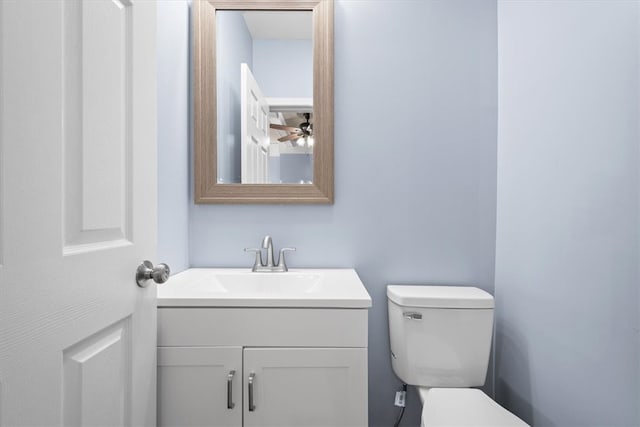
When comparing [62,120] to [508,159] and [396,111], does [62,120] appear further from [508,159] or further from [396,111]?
[508,159]

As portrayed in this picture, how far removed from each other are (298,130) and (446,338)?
978mm

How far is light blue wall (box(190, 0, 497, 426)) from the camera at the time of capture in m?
1.46

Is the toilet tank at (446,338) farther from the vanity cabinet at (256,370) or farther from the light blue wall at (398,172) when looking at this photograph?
the vanity cabinet at (256,370)

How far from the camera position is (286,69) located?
1431 mm

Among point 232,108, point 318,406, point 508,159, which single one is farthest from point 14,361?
point 508,159

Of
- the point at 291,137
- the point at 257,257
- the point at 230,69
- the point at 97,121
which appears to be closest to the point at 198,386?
the point at 257,257

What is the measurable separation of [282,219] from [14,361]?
1.04m

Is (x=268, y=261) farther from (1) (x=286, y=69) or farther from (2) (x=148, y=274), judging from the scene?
(1) (x=286, y=69)

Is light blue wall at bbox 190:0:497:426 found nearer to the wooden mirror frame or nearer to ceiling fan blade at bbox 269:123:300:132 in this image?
the wooden mirror frame

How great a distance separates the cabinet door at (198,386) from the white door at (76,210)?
92 mm

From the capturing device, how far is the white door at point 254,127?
1.44 m

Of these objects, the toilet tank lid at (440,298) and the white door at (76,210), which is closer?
the white door at (76,210)

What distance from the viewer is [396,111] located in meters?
1.46

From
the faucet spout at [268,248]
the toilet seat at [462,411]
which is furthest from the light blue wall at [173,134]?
the toilet seat at [462,411]
